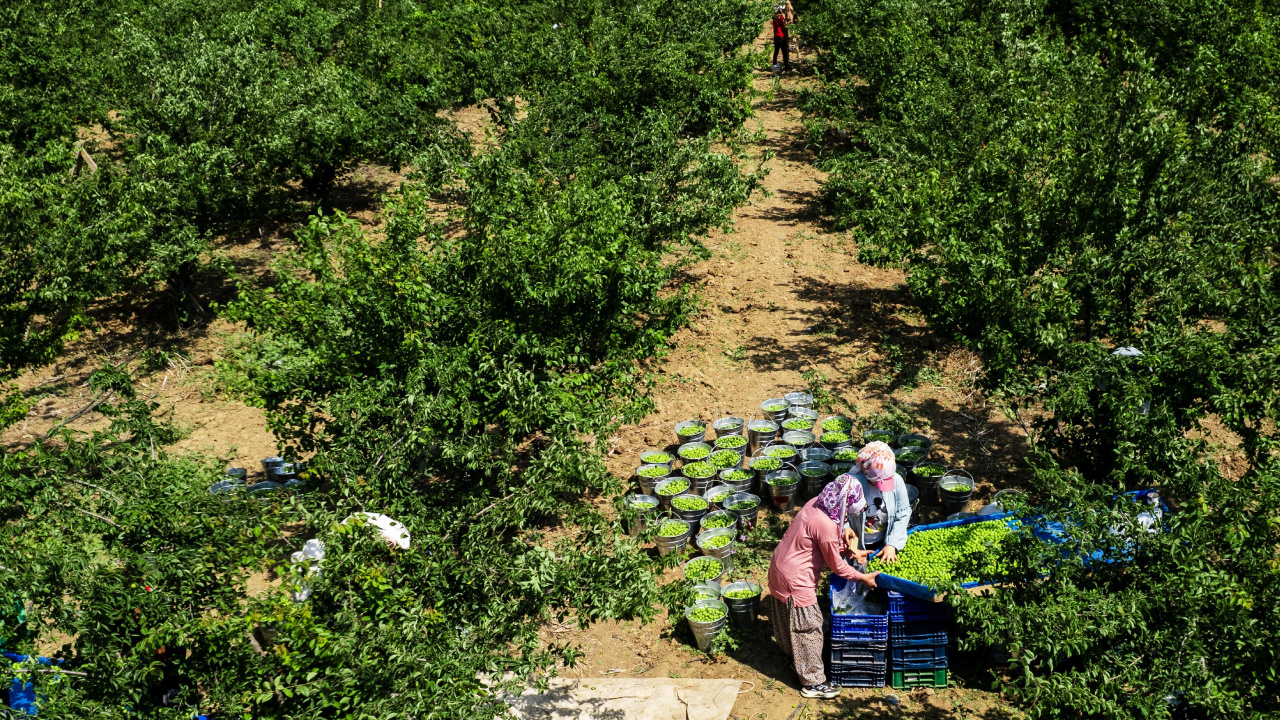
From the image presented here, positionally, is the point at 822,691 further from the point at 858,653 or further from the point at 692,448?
the point at 692,448

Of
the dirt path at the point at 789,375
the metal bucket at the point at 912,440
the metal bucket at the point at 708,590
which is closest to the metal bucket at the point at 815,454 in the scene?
the metal bucket at the point at 912,440

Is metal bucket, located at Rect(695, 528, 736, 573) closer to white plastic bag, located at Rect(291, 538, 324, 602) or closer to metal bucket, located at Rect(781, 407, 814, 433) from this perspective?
metal bucket, located at Rect(781, 407, 814, 433)

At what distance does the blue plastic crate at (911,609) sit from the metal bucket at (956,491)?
232 cm

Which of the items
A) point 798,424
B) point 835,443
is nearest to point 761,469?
point 835,443

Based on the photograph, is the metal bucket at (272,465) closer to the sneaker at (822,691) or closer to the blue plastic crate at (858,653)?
the sneaker at (822,691)

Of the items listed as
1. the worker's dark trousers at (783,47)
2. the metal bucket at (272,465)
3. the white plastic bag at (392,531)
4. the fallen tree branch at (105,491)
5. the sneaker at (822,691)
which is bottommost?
the metal bucket at (272,465)

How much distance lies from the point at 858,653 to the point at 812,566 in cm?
89

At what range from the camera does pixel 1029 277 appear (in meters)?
8.62

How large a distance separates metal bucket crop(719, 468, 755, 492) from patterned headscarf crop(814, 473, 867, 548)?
9.16ft

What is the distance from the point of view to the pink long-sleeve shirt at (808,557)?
6.99 meters

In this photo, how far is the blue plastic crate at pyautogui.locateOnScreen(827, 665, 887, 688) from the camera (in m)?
7.39

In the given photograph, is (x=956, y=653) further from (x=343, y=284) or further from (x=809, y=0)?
(x=809, y=0)

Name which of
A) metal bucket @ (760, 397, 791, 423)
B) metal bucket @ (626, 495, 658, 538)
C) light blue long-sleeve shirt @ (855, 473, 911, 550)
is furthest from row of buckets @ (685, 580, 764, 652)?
metal bucket @ (760, 397, 791, 423)

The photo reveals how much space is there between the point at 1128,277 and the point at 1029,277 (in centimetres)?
98
